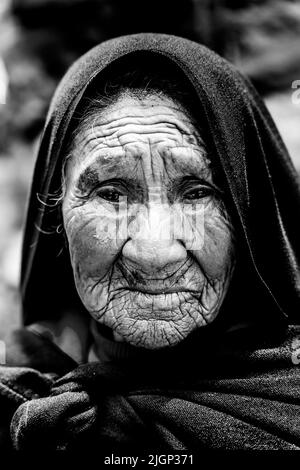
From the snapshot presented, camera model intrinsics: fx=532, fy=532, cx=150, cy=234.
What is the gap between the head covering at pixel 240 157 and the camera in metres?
1.71

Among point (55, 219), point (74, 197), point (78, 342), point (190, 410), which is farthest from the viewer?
point (78, 342)

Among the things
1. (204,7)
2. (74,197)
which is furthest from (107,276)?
(204,7)

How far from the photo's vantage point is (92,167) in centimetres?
172

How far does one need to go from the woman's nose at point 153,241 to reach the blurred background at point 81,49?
1.68 metres

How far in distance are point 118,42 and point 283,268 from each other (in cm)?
96

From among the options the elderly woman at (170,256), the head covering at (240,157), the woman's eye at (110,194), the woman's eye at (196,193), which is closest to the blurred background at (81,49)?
the head covering at (240,157)

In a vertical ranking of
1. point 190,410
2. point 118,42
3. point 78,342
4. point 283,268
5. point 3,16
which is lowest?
point 190,410

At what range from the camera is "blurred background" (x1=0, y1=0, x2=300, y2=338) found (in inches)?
126

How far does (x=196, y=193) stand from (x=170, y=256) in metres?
0.24

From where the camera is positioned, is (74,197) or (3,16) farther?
(3,16)

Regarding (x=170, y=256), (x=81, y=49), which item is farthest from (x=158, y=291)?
(x=81, y=49)

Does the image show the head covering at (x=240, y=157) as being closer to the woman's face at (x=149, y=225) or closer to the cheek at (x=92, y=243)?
the woman's face at (x=149, y=225)

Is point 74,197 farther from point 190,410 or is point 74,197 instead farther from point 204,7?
point 204,7

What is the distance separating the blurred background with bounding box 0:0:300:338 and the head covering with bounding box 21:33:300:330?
1.24 metres
